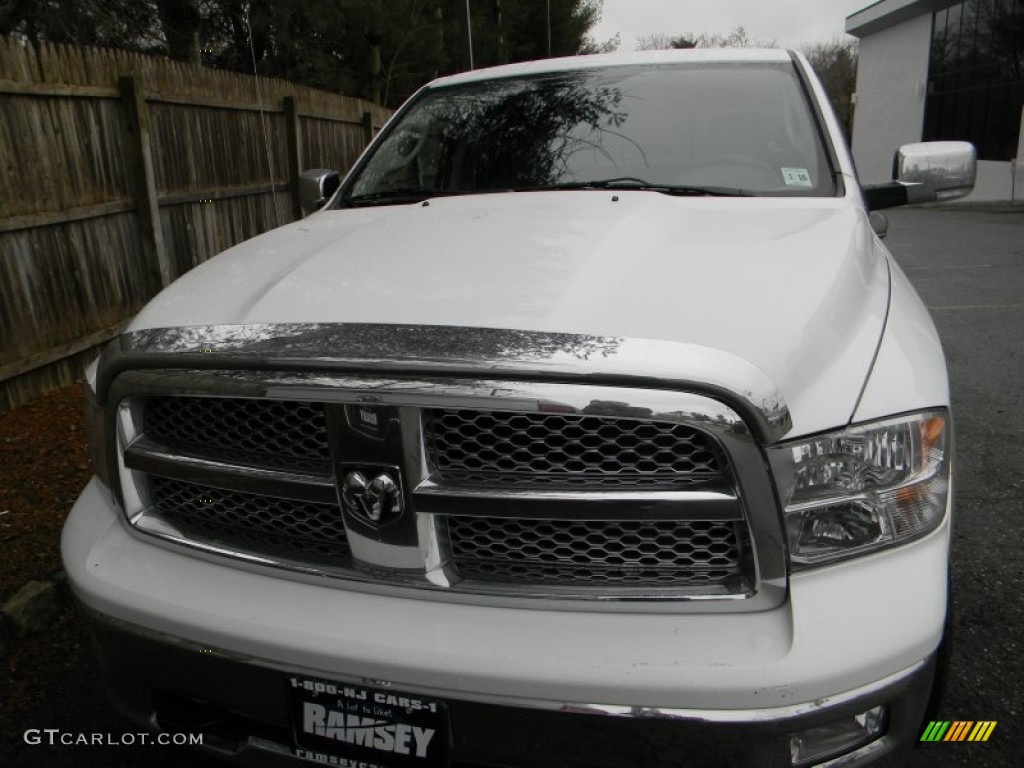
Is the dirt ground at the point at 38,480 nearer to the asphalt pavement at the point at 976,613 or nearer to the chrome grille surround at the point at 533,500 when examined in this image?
the asphalt pavement at the point at 976,613

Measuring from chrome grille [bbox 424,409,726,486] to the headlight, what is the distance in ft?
0.48

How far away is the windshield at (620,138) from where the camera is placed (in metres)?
2.75

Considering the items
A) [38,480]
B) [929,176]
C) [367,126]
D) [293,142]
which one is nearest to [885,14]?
[367,126]

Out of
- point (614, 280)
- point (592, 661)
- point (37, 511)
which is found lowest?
point (37, 511)

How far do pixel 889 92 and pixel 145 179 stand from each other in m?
31.3

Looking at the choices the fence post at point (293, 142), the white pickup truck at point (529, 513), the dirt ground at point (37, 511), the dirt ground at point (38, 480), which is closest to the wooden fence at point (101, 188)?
the dirt ground at point (38, 480)

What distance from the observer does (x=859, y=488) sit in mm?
1499

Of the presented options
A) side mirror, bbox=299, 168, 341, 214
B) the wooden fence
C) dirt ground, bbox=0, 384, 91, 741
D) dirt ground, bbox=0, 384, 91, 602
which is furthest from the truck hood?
the wooden fence

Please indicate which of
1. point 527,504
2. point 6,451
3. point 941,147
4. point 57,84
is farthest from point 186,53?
point 527,504

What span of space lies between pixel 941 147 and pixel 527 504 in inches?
103

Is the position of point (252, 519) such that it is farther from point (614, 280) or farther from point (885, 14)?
point (885, 14)

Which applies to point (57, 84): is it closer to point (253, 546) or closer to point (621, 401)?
point (253, 546)

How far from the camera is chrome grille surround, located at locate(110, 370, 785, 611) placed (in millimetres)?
1389

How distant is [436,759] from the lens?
4.90 ft
